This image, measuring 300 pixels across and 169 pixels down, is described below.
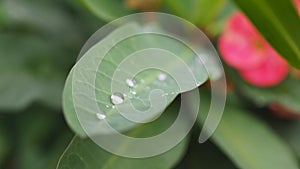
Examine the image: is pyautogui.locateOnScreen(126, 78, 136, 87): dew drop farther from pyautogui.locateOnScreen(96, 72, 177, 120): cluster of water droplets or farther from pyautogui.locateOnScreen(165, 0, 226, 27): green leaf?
pyautogui.locateOnScreen(165, 0, 226, 27): green leaf

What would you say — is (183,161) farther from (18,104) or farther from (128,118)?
(128,118)

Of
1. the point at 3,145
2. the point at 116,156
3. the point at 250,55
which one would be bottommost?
the point at 3,145

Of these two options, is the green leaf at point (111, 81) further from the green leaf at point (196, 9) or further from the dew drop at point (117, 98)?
the green leaf at point (196, 9)

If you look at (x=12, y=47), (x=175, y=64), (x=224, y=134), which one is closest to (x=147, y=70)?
(x=175, y=64)

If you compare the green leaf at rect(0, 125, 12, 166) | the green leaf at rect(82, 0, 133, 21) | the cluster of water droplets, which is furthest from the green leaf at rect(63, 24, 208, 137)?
the green leaf at rect(0, 125, 12, 166)

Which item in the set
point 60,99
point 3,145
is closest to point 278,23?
point 60,99

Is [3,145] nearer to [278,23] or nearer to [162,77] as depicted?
[162,77]

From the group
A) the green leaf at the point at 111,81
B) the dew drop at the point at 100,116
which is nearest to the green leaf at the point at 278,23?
the green leaf at the point at 111,81
